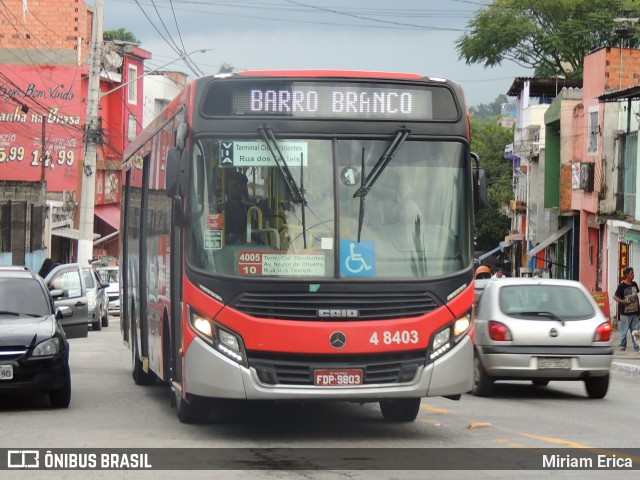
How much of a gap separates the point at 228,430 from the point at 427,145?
133 inches

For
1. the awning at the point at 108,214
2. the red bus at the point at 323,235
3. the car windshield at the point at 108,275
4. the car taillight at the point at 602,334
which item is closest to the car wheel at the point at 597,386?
the car taillight at the point at 602,334

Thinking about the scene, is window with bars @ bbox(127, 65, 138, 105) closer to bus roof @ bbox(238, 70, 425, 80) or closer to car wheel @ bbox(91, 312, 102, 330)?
car wheel @ bbox(91, 312, 102, 330)

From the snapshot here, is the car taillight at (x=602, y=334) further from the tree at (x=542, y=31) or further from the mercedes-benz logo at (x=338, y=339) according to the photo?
the tree at (x=542, y=31)

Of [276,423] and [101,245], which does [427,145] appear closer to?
[276,423]

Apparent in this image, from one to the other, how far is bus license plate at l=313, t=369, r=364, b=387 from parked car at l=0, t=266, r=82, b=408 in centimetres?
415

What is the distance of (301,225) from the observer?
39.9 ft

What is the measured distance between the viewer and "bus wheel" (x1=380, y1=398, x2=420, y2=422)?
1381 cm

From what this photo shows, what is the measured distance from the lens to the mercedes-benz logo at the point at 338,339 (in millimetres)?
11984

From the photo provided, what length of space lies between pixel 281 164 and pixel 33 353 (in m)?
4.27

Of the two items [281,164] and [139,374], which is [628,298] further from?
[281,164]

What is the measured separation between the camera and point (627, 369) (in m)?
25.7

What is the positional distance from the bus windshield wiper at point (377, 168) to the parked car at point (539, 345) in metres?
5.54

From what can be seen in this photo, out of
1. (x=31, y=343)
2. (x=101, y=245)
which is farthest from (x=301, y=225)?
(x=101, y=245)

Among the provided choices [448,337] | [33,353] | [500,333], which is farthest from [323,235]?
[500,333]
